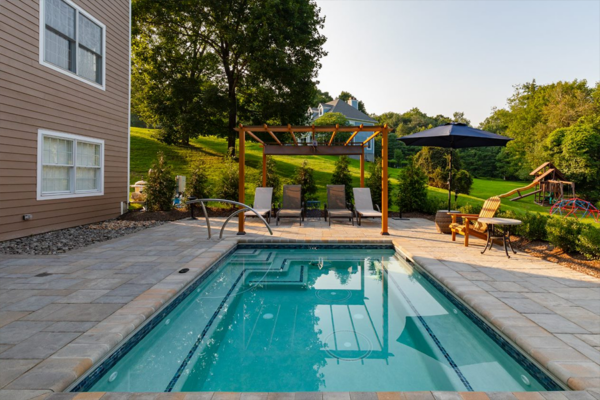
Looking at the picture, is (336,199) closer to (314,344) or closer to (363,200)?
(363,200)

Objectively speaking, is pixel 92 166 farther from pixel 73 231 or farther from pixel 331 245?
pixel 331 245

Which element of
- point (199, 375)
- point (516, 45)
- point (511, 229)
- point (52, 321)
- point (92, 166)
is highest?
point (516, 45)

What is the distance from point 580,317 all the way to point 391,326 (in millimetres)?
1765

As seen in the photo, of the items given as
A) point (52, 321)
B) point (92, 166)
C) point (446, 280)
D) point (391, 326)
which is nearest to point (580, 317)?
point (446, 280)

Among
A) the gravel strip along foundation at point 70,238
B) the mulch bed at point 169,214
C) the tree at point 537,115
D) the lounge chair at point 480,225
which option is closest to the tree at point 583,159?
the tree at point 537,115

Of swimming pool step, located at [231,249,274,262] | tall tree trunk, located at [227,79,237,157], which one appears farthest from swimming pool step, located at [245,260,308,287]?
tall tree trunk, located at [227,79,237,157]

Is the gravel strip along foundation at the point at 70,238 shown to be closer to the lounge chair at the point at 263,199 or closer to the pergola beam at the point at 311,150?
the lounge chair at the point at 263,199

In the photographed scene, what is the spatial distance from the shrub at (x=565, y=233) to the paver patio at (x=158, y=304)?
578 mm

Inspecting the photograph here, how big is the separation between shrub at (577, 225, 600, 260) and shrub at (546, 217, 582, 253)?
159 millimetres

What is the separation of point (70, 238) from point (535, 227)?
934 centimetres

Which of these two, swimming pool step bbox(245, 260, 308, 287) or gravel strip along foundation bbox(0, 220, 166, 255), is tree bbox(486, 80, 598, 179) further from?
gravel strip along foundation bbox(0, 220, 166, 255)

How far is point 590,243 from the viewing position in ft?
16.5

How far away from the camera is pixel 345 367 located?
277 cm

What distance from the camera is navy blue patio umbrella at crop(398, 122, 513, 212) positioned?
721 centimetres
